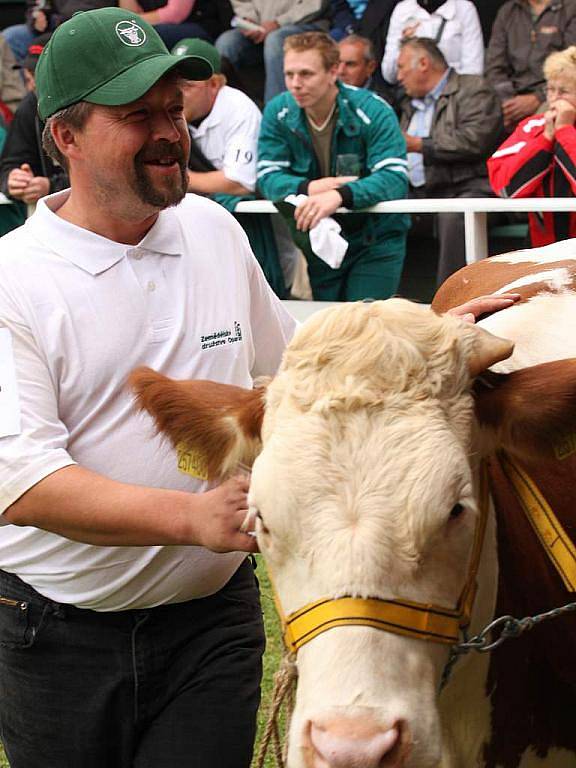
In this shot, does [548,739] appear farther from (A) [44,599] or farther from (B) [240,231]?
(B) [240,231]

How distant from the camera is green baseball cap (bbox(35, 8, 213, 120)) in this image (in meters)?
2.74

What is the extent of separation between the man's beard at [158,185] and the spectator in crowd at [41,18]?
272 inches

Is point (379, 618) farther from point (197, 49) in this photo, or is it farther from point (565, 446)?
point (197, 49)

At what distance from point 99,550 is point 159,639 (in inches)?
10.3

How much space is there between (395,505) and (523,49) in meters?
6.74

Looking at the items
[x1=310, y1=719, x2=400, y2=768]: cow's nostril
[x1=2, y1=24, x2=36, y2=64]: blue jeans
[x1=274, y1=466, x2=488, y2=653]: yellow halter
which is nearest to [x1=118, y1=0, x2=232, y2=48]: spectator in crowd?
[x1=2, y1=24, x2=36, y2=64]: blue jeans

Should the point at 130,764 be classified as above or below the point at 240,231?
below

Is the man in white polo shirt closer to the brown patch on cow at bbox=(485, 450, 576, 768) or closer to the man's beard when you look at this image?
the man's beard

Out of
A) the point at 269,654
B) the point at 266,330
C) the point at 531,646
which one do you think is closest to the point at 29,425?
the point at 266,330

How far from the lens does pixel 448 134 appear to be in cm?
795

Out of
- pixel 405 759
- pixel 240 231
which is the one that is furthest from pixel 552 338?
pixel 405 759

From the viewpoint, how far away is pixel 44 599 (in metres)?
2.80

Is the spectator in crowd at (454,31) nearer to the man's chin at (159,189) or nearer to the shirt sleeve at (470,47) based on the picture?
the shirt sleeve at (470,47)

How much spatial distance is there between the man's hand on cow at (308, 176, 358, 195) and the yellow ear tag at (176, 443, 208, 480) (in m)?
4.67
